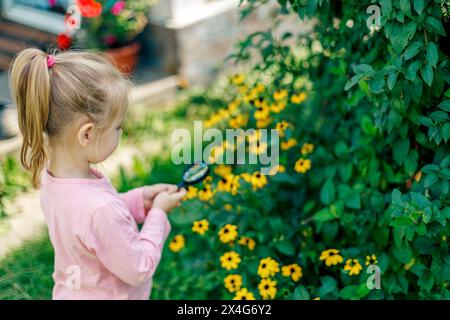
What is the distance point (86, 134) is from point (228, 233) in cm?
78

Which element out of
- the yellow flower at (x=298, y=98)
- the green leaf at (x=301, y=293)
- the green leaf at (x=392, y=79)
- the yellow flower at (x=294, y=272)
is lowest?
the green leaf at (x=301, y=293)

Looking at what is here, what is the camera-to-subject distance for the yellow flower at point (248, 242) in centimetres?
215

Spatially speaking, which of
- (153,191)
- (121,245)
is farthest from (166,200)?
(121,245)

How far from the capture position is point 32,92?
4.63 ft

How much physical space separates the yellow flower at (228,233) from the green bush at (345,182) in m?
0.01

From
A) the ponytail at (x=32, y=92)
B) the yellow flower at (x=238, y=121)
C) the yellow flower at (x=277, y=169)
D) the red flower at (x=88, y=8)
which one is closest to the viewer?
the ponytail at (x=32, y=92)

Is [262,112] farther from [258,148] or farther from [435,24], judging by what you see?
[435,24]

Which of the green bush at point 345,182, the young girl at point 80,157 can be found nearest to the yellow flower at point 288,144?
the green bush at point 345,182

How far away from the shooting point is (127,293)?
1691mm

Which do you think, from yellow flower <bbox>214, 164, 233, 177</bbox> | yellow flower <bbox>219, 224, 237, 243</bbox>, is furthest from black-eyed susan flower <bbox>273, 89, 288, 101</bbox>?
yellow flower <bbox>219, 224, 237, 243</bbox>

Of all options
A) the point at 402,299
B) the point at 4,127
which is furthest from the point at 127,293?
the point at 4,127

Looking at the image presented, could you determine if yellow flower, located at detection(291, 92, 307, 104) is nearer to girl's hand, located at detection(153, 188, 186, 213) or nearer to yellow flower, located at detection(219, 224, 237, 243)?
yellow flower, located at detection(219, 224, 237, 243)

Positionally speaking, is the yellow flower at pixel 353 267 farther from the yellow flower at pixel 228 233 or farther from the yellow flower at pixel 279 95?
the yellow flower at pixel 279 95

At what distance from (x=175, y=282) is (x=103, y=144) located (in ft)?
3.47
